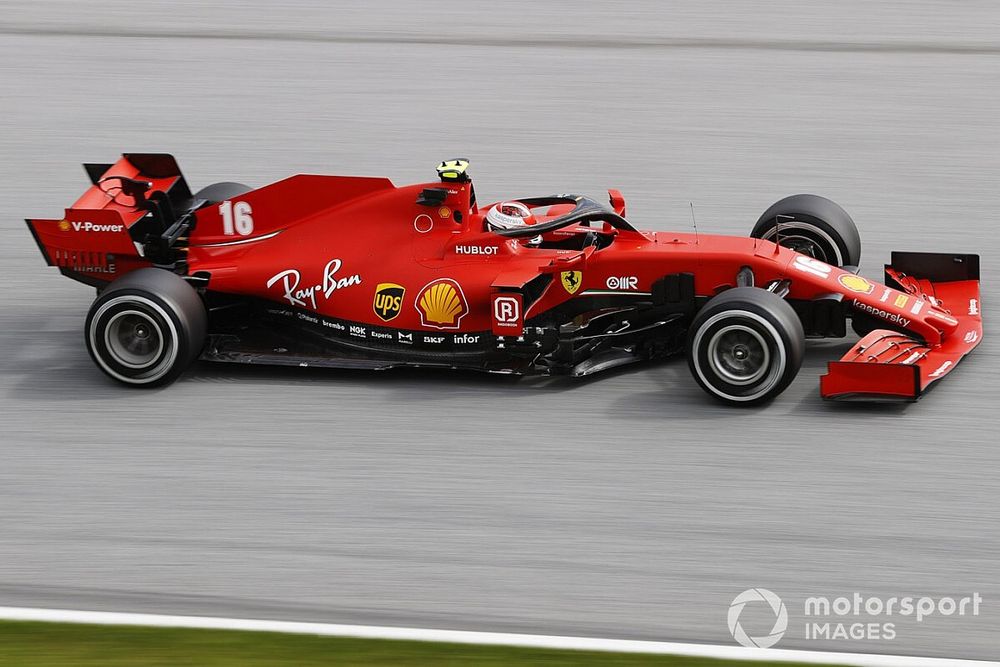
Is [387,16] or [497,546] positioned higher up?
[387,16]

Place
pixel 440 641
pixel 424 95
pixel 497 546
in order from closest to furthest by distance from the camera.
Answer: pixel 440 641 → pixel 497 546 → pixel 424 95

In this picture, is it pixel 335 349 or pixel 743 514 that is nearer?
pixel 743 514

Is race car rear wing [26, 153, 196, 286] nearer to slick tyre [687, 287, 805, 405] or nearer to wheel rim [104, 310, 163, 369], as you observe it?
wheel rim [104, 310, 163, 369]

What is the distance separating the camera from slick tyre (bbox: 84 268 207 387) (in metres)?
8.49

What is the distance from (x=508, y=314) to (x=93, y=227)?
2.83 meters

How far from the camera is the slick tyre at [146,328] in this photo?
849 cm

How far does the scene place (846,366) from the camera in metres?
7.86

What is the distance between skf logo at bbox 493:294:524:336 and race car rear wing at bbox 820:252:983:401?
1786mm

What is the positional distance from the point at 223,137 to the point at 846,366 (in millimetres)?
8254

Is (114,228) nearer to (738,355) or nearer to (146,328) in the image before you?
(146,328)

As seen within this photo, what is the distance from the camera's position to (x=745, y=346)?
8.02 m

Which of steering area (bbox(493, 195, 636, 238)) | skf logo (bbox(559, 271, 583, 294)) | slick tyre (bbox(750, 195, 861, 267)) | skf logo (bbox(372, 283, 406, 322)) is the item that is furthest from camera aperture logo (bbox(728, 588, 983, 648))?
slick tyre (bbox(750, 195, 861, 267))

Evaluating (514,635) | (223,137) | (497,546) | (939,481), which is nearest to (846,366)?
(939,481)

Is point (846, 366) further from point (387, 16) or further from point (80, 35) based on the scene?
point (80, 35)
